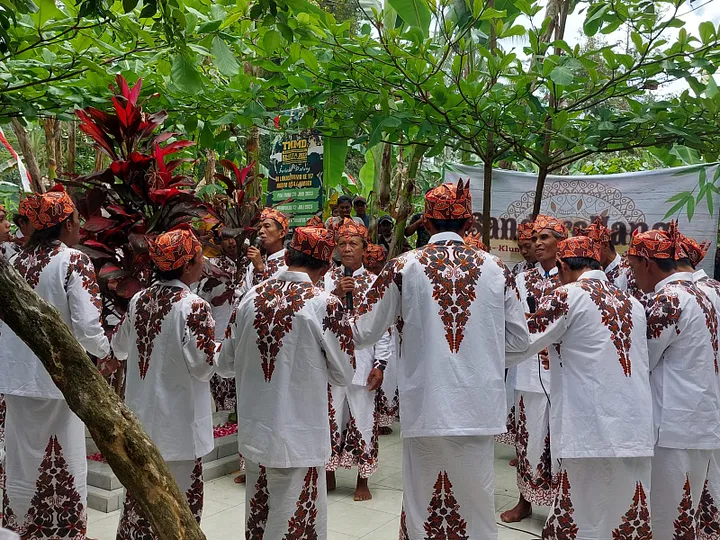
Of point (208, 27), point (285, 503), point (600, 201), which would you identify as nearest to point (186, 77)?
point (208, 27)

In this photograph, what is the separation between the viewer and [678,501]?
411cm

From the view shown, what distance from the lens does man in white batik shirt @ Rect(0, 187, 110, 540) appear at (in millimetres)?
4285

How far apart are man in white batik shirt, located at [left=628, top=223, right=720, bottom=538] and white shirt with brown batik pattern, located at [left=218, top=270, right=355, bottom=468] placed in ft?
6.02

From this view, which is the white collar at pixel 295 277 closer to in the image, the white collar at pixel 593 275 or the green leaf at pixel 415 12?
the white collar at pixel 593 275

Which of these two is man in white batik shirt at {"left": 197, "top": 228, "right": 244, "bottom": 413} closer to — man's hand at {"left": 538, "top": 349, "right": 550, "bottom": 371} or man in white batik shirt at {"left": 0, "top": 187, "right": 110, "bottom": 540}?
man in white batik shirt at {"left": 0, "top": 187, "right": 110, "bottom": 540}

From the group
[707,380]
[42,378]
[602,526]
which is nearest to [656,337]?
[707,380]

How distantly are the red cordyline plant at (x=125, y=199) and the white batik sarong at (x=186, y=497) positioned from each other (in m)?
1.49

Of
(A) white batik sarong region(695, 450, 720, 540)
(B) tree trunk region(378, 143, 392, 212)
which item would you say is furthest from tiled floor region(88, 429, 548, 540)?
(B) tree trunk region(378, 143, 392, 212)

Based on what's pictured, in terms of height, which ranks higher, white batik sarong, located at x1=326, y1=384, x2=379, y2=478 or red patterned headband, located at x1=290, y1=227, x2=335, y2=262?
red patterned headband, located at x1=290, y1=227, x2=335, y2=262

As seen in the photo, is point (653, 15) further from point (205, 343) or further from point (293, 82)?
point (205, 343)

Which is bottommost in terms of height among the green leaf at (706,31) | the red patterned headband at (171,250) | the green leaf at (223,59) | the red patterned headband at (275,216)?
the red patterned headband at (171,250)

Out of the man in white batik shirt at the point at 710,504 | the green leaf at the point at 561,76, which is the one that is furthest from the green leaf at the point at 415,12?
the man in white batik shirt at the point at 710,504

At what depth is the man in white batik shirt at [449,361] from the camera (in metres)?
3.66

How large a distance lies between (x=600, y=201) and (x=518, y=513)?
3466mm
